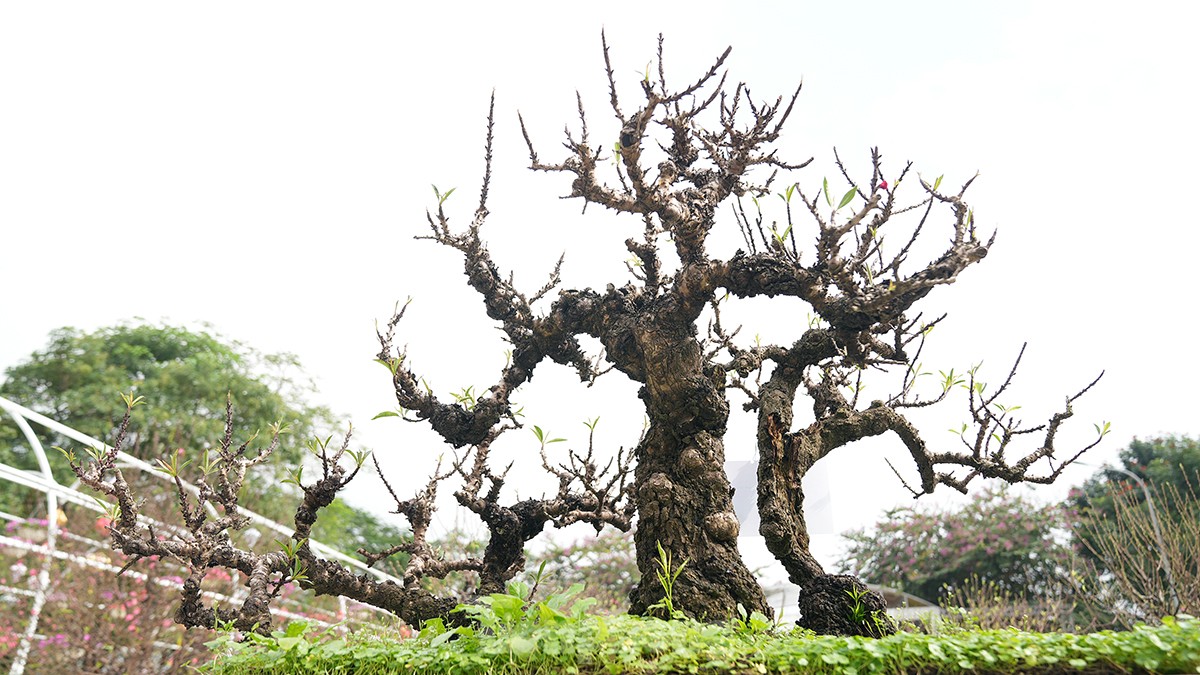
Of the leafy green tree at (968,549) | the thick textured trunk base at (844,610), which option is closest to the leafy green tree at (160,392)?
the leafy green tree at (968,549)

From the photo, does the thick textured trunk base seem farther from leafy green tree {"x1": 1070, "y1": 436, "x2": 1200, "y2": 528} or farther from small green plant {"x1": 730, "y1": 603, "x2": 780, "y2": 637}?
leafy green tree {"x1": 1070, "y1": 436, "x2": 1200, "y2": 528}

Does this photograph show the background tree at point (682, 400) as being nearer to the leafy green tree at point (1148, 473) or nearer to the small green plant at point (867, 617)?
the small green plant at point (867, 617)

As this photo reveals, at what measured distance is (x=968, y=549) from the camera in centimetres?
1129

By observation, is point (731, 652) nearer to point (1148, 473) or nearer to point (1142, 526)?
point (1142, 526)

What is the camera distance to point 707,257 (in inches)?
108

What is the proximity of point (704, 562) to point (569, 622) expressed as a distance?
771mm

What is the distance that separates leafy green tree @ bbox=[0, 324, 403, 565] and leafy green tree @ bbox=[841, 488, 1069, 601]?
904cm

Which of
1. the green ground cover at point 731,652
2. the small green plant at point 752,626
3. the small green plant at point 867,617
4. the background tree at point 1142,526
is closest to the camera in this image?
the green ground cover at point 731,652

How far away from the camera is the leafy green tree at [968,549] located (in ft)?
36.7

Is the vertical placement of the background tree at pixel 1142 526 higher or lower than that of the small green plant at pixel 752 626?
higher

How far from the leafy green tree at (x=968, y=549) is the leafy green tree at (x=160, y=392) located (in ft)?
29.7

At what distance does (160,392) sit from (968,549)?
13.3 meters

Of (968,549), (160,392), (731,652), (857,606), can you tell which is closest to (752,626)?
(731,652)

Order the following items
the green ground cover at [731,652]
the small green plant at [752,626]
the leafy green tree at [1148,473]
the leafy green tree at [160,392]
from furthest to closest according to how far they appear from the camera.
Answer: the leafy green tree at [160,392] → the leafy green tree at [1148,473] → the small green plant at [752,626] → the green ground cover at [731,652]
